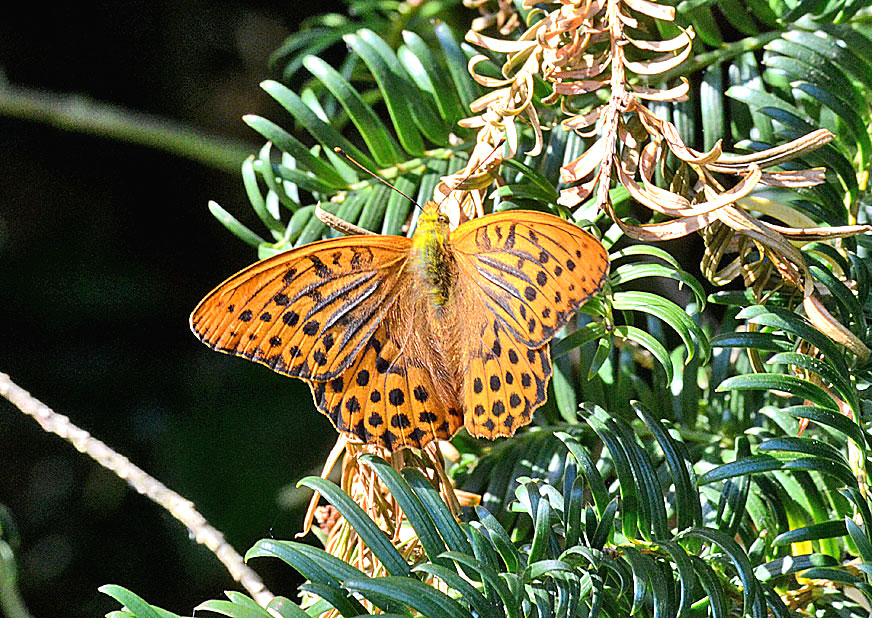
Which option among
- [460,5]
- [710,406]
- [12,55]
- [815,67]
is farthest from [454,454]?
[12,55]

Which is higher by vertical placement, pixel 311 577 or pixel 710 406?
pixel 710 406

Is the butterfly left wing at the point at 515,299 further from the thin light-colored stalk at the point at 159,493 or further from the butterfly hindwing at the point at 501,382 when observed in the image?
the thin light-colored stalk at the point at 159,493

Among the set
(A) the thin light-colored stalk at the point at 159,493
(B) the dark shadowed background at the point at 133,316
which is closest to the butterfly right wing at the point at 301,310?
(A) the thin light-colored stalk at the point at 159,493

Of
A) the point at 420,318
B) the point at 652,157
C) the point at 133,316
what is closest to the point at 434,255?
the point at 420,318

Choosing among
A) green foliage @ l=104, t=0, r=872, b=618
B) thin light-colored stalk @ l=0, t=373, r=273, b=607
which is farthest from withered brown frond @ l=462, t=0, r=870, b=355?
thin light-colored stalk @ l=0, t=373, r=273, b=607

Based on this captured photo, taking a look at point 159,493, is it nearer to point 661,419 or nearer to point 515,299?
point 515,299

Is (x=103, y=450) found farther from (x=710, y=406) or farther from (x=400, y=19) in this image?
(x=400, y=19)

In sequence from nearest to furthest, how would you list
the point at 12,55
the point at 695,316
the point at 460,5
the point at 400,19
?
the point at 695,316 < the point at 400,19 < the point at 460,5 < the point at 12,55

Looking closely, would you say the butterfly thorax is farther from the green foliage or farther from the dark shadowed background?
the dark shadowed background
